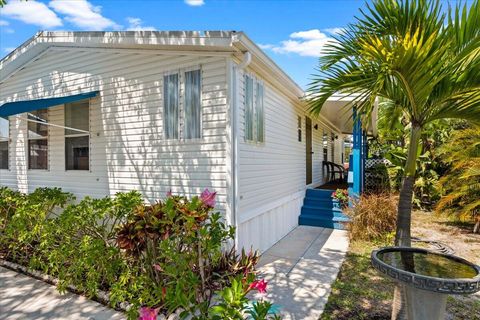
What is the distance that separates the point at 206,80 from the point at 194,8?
3.56 m

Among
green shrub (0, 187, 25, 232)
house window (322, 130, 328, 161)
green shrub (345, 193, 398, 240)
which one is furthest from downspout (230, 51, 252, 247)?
house window (322, 130, 328, 161)

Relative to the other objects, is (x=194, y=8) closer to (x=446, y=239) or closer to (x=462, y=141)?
(x=462, y=141)

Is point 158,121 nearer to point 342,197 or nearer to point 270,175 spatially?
point 270,175

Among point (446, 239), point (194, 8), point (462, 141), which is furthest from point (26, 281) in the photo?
point (462, 141)

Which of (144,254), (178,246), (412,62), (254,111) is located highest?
(254,111)

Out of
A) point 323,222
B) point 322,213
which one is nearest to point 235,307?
point 323,222

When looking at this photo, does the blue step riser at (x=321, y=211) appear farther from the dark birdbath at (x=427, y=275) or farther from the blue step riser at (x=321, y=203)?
the dark birdbath at (x=427, y=275)

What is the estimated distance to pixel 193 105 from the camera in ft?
16.3

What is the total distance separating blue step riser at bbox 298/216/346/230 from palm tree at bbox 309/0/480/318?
15.5 feet

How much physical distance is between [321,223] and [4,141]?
29.4ft

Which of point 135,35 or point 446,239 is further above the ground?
point 135,35

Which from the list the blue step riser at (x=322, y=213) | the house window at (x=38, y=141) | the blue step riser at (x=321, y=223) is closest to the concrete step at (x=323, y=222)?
the blue step riser at (x=321, y=223)

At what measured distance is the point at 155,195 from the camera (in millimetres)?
5406

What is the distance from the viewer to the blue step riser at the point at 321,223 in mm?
7594
